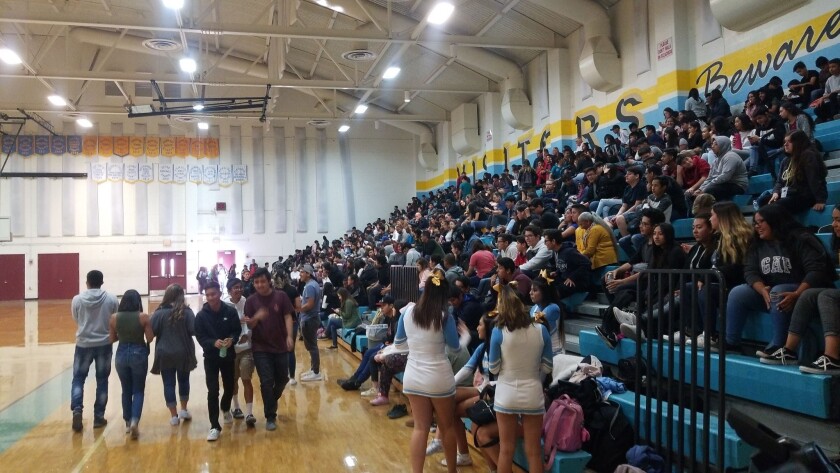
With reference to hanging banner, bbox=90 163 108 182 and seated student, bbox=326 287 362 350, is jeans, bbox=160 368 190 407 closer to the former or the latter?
seated student, bbox=326 287 362 350

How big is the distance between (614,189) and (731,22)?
3.31 m

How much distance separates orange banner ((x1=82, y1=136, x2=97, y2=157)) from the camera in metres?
23.2

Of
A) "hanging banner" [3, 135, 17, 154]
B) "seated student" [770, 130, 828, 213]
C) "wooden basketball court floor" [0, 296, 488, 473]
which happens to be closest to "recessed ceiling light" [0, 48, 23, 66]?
"wooden basketball court floor" [0, 296, 488, 473]

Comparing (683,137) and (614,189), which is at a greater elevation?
(683,137)

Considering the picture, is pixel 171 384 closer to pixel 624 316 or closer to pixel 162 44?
pixel 624 316

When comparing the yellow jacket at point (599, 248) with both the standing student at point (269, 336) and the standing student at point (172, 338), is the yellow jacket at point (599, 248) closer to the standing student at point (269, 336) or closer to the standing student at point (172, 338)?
the standing student at point (269, 336)

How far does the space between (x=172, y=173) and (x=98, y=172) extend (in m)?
2.68

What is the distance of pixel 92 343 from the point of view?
566 cm

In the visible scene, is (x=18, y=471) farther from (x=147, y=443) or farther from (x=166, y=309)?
(x=166, y=309)

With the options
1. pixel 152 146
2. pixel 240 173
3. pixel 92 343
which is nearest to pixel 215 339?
pixel 92 343

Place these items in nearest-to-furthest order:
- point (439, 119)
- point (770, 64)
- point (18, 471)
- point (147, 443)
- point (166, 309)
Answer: point (18, 471), point (147, 443), point (166, 309), point (770, 64), point (439, 119)

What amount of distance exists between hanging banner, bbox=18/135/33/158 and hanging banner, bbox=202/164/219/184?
6360mm

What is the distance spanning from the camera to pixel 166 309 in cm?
564

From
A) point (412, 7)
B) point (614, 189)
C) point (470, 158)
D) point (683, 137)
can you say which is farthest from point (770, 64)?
point (470, 158)
